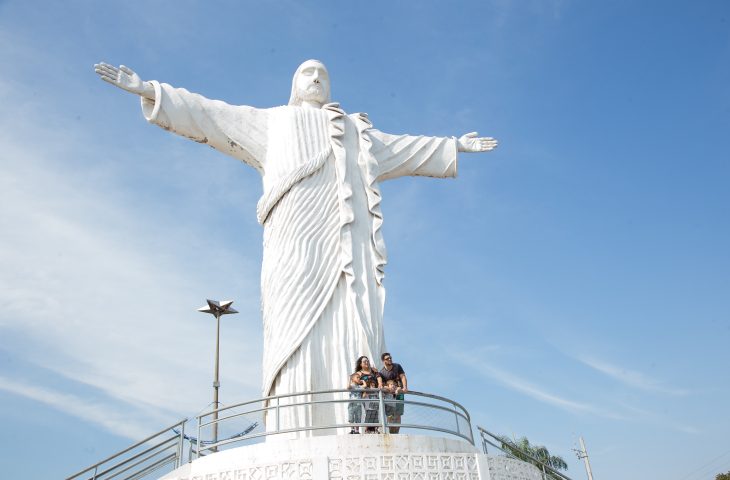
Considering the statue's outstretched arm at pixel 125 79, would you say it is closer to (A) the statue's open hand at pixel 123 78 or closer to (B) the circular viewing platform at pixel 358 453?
(A) the statue's open hand at pixel 123 78

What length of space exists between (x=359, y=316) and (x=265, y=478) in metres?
3.42

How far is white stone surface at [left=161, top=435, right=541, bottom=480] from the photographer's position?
764 cm

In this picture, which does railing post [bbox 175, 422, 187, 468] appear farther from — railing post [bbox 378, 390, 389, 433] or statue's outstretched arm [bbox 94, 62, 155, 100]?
statue's outstretched arm [bbox 94, 62, 155, 100]

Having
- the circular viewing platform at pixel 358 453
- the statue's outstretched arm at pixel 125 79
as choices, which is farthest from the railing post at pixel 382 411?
the statue's outstretched arm at pixel 125 79

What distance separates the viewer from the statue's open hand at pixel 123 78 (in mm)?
10938

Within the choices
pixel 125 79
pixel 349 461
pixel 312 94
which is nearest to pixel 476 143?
pixel 312 94

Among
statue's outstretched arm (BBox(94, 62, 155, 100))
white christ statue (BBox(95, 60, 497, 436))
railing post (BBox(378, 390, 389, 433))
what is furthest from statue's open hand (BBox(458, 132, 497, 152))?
railing post (BBox(378, 390, 389, 433))

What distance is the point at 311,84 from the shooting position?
1298cm

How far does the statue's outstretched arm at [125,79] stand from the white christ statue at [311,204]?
16 millimetres

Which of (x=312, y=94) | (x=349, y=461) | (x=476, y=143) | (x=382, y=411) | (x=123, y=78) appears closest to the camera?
(x=349, y=461)

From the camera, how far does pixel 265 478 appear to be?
7.71 meters

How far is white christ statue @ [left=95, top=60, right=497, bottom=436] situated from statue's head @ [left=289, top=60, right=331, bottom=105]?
2 centimetres

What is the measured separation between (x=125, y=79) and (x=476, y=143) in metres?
6.69

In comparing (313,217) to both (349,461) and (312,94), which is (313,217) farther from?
(349,461)
